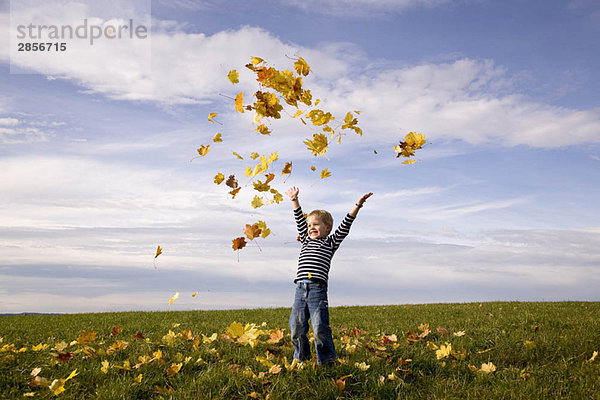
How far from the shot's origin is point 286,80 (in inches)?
213

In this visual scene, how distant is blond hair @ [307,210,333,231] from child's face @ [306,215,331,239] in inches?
1.6

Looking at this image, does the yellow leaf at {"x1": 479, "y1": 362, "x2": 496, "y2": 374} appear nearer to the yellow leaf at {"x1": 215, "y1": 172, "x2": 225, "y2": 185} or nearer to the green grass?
the green grass

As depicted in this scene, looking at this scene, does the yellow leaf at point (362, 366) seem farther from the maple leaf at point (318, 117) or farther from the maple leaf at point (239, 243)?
the maple leaf at point (318, 117)

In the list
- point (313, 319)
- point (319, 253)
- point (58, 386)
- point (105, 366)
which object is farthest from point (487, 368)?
point (58, 386)

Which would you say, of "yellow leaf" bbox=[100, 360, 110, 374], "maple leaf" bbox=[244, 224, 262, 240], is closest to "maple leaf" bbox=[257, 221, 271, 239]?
"maple leaf" bbox=[244, 224, 262, 240]

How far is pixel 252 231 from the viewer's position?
5.98 m

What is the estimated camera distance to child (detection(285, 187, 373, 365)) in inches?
216

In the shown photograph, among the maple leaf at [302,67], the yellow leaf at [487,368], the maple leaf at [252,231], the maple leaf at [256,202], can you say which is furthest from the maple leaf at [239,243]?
the yellow leaf at [487,368]

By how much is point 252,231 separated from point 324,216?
953 millimetres

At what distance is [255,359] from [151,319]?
17.3ft

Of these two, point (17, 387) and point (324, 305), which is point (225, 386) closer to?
point (324, 305)

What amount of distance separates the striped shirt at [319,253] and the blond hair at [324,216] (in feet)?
0.58

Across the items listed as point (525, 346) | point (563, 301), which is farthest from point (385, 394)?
point (563, 301)

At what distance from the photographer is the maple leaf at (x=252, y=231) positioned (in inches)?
235
